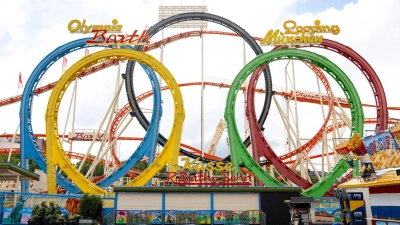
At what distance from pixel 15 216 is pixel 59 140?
691 cm

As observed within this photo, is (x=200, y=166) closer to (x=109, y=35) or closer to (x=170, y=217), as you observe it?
(x=170, y=217)

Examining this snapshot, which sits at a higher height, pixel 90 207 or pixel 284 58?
pixel 284 58

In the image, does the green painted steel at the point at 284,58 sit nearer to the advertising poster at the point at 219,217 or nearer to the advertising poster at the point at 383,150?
the advertising poster at the point at 219,217

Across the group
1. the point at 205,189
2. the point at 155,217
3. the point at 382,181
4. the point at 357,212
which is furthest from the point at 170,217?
the point at 382,181

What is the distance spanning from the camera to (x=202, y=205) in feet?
50.6

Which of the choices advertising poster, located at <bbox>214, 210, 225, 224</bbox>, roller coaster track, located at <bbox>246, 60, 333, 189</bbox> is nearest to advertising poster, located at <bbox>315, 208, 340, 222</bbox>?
advertising poster, located at <bbox>214, 210, 225, 224</bbox>

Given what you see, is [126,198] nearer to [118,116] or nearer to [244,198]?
[244,198]

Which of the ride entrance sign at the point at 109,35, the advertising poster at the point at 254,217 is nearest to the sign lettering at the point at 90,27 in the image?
the ride entrance sign at the point at 109,35

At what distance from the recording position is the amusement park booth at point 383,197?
35.9 ft

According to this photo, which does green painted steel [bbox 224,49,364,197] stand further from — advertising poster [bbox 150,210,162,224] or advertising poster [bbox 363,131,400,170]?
advertising poster [bbox 150,210,162,224]

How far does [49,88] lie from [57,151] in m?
11.5

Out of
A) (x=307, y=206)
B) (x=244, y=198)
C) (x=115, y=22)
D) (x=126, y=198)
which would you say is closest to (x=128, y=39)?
(x=115, y=22)

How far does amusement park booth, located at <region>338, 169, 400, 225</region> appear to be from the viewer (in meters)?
10.9

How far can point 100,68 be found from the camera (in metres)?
31.0
